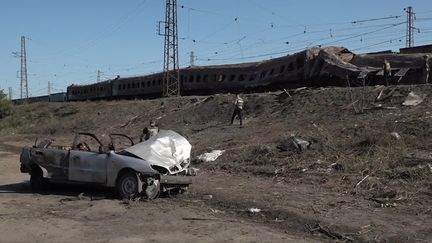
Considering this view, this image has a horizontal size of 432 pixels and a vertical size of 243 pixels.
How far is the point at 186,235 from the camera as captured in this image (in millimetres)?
9078

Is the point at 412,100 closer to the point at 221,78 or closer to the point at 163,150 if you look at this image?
the point at 163,150

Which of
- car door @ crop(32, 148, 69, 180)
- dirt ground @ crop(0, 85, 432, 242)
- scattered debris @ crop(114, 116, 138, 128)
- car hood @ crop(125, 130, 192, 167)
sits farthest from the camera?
scattered debris @ crop(114, 116, 138, 128)

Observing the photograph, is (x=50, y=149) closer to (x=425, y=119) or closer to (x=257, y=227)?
(x=257, y=227)

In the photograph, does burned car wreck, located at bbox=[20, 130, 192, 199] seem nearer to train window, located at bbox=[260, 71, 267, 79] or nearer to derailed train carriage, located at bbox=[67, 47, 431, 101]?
derailed train carriage, located at bbox=[67, 47, 431, 101]

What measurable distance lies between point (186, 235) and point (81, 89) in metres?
62.1

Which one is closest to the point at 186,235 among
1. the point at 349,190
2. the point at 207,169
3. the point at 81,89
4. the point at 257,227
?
the point at 257,227

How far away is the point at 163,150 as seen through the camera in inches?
507

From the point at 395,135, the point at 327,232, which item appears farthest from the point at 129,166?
the point at 395,135

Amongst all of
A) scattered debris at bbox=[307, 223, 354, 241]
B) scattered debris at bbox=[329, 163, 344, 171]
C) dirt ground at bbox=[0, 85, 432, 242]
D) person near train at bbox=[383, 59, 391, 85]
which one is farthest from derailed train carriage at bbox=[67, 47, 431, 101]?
scattered debris at bbox=[307, 223, 354, 241]

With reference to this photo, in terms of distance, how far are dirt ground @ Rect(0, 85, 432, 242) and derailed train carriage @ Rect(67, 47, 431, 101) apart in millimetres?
3891

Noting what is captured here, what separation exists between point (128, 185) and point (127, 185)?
0.02 metres

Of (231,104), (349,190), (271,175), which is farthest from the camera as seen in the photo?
(231,104)

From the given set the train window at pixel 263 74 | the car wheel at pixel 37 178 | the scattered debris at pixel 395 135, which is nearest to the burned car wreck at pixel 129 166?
the car wheel at pixel 37 178

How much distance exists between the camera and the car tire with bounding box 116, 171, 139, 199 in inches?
490
